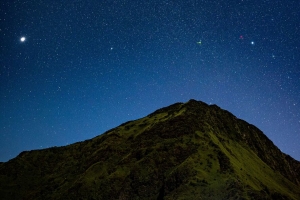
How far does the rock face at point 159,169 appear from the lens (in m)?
117

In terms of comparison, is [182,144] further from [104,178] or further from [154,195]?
[104,178]

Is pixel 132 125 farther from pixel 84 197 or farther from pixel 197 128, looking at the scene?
pixel 84 197

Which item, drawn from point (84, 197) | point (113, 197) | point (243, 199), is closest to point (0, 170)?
point (84, 197)

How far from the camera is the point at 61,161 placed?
19850cm

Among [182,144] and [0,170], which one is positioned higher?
[0,170]

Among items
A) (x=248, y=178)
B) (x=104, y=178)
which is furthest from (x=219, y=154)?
(x=104, y=178)

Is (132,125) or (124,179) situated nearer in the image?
(124,179)

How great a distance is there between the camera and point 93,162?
166 metres

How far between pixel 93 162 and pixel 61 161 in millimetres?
43790

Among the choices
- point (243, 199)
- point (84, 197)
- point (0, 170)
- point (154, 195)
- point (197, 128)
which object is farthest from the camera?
point (0, 170)

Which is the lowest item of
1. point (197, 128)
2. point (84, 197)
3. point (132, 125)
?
point (84, 197)

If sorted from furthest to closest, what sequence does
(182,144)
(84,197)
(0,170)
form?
(0,170), (182,144), (84,197)

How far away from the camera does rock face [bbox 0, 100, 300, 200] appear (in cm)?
11669

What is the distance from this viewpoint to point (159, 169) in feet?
444
